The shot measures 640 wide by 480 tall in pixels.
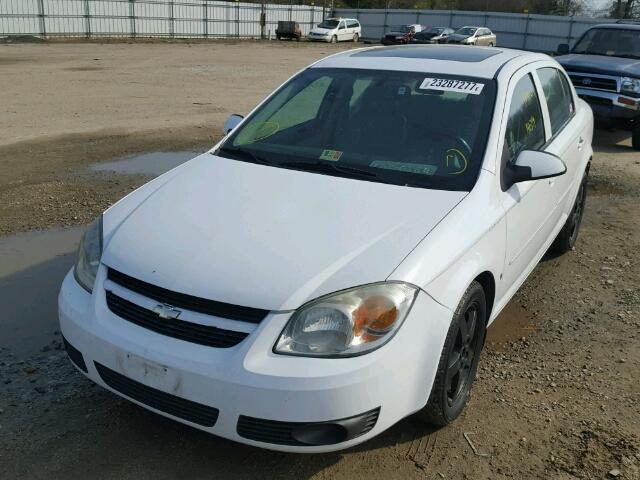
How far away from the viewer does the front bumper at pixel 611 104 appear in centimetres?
1018

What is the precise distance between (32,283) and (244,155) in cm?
205

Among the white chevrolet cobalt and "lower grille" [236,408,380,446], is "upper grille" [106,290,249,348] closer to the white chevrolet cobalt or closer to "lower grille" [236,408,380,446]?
the white chevrolet cobalt

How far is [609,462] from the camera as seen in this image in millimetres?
3047

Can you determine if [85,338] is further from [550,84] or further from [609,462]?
[550,84]

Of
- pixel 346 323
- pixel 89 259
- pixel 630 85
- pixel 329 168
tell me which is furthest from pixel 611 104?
pixel 89 259

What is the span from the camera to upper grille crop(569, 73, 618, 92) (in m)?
10.3

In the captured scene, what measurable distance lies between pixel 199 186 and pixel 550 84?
2946mm

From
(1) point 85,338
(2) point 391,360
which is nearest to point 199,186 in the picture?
(1) point 85,338

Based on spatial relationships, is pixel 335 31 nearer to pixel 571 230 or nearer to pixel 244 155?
pixel 571 230

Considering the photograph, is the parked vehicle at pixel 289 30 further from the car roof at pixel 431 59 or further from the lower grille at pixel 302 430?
the lower grille at pixel 302 430

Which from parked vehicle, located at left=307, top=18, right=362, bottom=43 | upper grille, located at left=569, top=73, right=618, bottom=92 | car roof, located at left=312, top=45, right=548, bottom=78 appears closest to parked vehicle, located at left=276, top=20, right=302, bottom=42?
parked vehicle, located at left=307, top=18, right=362, bottom=43

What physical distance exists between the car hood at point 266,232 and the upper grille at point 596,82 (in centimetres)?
830

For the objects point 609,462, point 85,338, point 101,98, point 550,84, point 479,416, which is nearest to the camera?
point 85,338

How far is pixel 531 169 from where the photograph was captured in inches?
141
